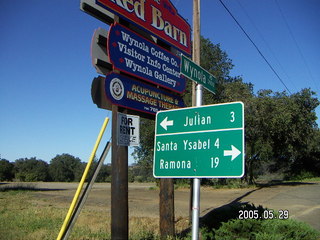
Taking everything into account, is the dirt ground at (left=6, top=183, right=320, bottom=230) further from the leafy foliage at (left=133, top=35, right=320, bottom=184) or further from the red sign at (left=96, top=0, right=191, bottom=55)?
the red sign at (left=96, top=0, right=191, bottom=55)

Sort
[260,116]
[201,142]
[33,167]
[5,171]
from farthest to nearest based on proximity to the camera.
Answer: [33,167] < [5,171] < [260,116] < [201,142]

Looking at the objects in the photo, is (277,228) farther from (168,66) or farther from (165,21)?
(165,21)

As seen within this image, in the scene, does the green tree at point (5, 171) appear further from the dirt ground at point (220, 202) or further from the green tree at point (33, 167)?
the dirt ground at point (220, 202)

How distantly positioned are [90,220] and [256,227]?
5453 mm

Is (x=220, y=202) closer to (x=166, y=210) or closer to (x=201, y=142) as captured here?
(x=166, y=210)

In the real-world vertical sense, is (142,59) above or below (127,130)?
above

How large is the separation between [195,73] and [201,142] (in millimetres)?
1022

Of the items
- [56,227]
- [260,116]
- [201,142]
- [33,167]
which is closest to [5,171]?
[33,167]

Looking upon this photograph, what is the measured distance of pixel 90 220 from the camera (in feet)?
31.8

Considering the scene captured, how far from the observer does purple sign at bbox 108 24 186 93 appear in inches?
210

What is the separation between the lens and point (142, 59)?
5.98 metres

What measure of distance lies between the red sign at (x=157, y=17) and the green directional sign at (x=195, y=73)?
210cm

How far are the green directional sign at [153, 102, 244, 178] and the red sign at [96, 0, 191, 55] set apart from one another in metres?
2.53

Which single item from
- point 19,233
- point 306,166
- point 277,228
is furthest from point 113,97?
point 306,166
